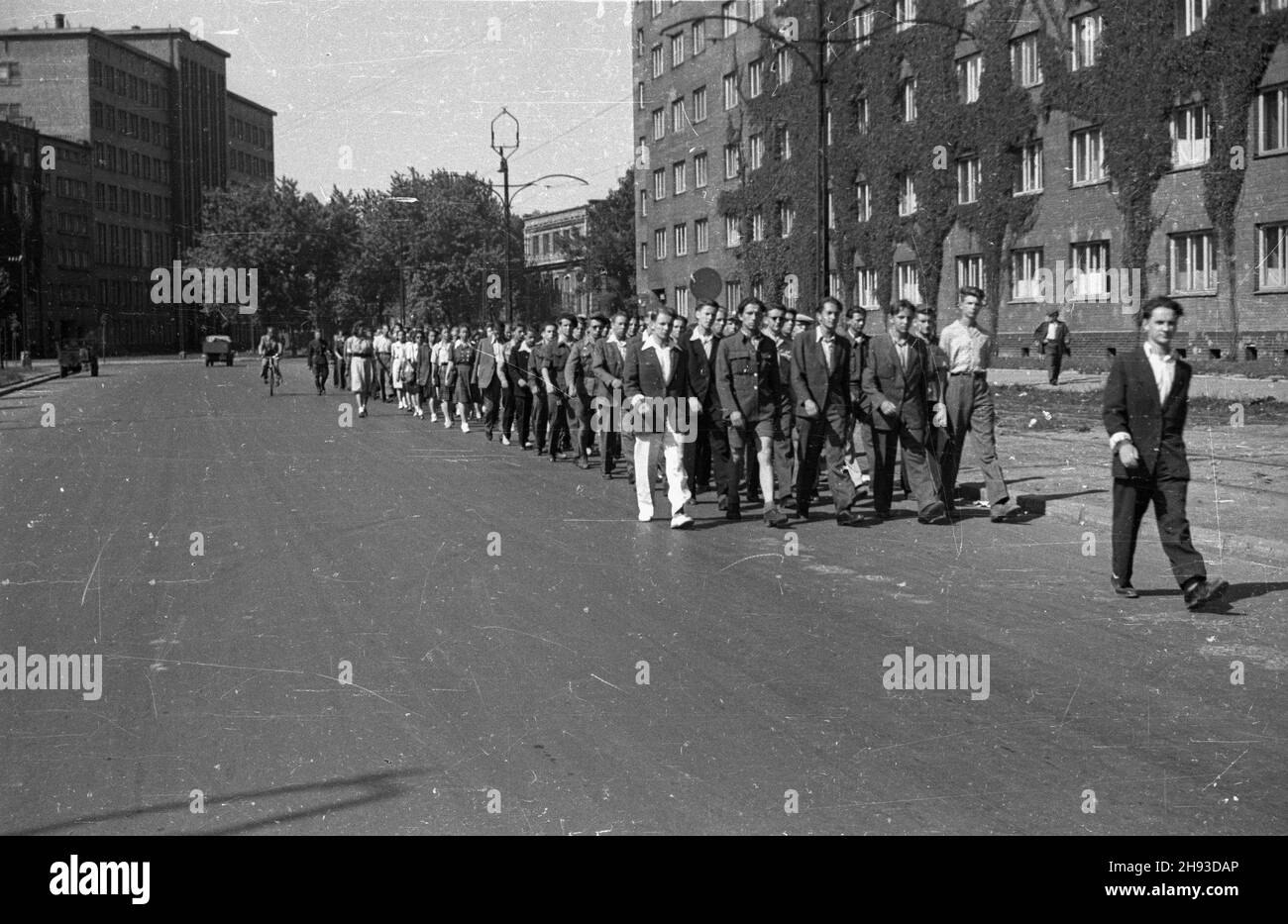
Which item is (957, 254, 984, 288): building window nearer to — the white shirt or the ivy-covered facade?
the ivy-covered facade

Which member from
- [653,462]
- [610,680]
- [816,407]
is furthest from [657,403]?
[610,680]

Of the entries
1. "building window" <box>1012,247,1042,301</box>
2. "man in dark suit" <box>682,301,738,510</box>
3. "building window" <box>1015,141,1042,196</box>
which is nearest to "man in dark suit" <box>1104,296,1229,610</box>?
"man in dark suit" <box>682,301,738,510</box>

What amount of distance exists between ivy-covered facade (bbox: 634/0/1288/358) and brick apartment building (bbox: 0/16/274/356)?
22.5 metres

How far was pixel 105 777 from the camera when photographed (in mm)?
5387

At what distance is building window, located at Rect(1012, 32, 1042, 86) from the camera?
40.8 metres

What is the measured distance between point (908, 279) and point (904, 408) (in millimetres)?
36577

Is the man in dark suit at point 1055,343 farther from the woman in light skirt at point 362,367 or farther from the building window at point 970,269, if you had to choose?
the woman in light skirt at point 362,367

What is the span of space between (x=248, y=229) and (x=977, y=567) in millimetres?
78935

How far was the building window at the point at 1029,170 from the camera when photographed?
41031 millimetres

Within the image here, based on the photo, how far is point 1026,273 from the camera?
41938 mm

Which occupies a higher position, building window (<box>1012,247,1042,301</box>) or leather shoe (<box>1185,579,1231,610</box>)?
building window (<box>1012,247,1042,301</box>)

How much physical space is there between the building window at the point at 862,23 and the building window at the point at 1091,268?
44.6ft

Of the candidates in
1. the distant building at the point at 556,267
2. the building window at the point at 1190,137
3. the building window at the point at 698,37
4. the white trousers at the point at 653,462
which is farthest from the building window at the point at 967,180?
the distant building at the point at 556,267

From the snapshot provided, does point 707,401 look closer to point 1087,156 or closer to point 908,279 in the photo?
point 1087,156
